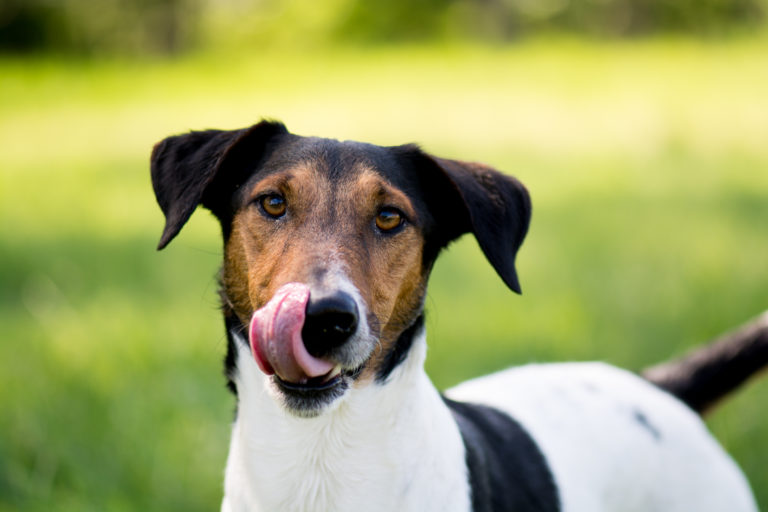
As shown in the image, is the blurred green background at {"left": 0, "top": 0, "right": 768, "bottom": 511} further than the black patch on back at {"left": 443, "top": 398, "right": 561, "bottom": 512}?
Yes

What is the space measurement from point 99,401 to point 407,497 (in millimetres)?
2845

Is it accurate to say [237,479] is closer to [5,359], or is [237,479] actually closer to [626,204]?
[5,359]

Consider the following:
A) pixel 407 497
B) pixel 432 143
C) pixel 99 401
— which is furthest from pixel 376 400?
pixel 432 143

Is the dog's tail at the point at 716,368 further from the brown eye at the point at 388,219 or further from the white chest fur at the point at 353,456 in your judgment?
the brown eye at the point at 388,219

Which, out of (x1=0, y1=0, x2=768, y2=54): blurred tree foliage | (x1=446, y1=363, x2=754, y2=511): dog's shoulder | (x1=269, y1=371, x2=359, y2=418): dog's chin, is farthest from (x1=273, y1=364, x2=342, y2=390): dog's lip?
(x1=0, y1=0, x2=768, y2=54): blurred tree foliage

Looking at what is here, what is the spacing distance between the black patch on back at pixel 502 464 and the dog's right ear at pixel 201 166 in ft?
4.28

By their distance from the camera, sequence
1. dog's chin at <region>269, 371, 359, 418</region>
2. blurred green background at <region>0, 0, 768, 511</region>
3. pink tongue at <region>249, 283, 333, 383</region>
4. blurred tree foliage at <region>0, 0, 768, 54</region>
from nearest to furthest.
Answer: pink tongue at <region>249, 283, 333, 383</region> < dog's chin at <region>269, 371, 359, 418</region> < blurred green background at <region>0, 0, 768, 511</region> < blurred tree foliage at <region>0, 0, 768, 54</region>

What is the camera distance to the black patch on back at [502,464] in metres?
3.04

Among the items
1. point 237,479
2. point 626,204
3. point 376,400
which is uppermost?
point 376,400

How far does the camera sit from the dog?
2566 millimetres

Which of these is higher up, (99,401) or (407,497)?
(407,497)

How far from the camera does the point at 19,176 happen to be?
1191 centimetres

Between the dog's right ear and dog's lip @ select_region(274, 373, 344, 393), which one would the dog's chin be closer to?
dog's lip @ select_region(274, 373, 344, 393)

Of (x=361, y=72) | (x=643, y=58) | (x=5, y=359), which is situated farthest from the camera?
(x=361, y=72)
